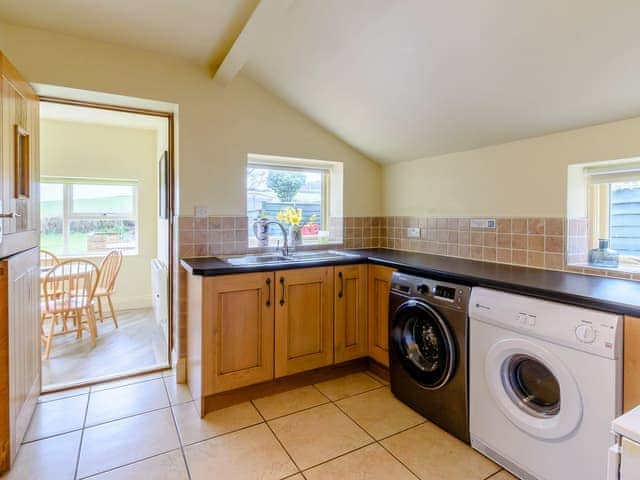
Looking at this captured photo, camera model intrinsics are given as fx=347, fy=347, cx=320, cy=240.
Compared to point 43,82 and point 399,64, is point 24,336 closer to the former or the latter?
point 43,82

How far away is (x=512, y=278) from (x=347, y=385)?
4.40 feet

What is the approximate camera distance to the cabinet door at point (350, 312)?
2.48 m

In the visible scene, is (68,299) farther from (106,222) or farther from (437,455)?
(437,455)

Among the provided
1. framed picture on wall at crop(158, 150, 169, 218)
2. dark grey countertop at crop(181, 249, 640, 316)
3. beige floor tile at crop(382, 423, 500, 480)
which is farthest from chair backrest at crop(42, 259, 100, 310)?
beige floor tile at crop(382, 423, 500, 480)

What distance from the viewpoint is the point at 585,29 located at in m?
1.42

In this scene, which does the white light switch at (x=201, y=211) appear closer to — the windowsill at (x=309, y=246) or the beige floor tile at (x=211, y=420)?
the windowsill at (x=309, y=246)

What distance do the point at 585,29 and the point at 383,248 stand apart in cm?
213

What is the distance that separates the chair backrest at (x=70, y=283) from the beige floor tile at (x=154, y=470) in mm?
2028

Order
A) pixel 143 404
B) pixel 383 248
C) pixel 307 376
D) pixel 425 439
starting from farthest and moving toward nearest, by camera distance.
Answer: pixel 383 248 < pixel 307 376 < pixel 143 404 < pixel 425 439

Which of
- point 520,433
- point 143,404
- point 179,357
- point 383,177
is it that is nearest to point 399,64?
point 383,177

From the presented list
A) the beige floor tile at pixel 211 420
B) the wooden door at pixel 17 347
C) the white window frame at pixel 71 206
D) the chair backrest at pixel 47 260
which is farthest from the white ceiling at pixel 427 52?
the chair backrest at pixel 47 260

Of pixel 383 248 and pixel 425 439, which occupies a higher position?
pixel 383 248

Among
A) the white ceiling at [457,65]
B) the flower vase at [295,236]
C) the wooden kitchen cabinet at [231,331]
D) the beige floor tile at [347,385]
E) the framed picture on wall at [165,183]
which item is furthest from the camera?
the flower vase at [295,236]

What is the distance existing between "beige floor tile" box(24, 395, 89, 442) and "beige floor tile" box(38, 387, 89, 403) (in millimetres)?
43
